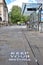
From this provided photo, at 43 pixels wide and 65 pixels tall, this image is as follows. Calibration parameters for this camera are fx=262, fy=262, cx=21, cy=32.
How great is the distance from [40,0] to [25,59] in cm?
246

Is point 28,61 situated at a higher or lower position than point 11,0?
lower

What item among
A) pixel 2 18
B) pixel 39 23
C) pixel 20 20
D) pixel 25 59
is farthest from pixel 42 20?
pixel 20 20

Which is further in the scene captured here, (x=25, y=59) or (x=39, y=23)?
(x=39, y=23)

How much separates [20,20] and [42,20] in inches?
4392

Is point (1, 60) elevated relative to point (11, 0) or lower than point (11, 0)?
lower

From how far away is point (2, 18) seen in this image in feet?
427

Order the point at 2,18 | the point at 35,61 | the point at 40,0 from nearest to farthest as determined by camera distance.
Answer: the point at 40,0, the point at 35,61, the point at 2,18

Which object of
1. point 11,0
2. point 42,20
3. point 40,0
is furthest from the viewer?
point 42,20

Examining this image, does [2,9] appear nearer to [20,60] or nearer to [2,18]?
[2,18]

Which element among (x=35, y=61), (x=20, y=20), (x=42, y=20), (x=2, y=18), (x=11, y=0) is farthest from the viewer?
(x=20, y=20)

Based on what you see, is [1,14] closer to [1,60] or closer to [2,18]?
[2,18]

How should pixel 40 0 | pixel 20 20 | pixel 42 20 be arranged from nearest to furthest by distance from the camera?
pixel 40 0
pixel 42 20
pixel 20 20

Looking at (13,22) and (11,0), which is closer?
(11,0)

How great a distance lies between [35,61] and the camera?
30.4ft
